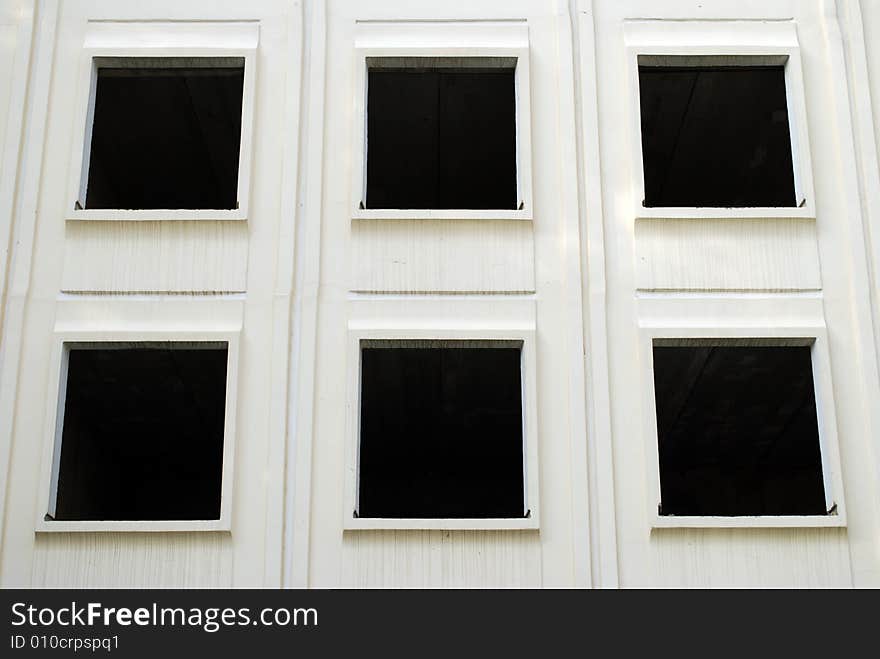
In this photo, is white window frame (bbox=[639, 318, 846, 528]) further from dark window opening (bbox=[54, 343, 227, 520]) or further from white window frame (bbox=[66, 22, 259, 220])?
dark window opening (bbox=[54, 343, 227, 520])

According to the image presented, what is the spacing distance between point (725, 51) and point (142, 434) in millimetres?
10969

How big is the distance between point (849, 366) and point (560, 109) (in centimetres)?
446

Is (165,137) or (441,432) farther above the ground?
(165,137)

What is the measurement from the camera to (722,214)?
1688cm

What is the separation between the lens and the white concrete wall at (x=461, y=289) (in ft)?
50.5

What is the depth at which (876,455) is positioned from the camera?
15.7 metres

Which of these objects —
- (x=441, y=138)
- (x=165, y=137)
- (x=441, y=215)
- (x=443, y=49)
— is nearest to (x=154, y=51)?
(x=443, y=49)

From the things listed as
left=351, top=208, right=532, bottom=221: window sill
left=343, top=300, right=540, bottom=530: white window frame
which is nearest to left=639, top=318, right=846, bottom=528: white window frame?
left=343, top=300, right=540, bottom=530: white window frame

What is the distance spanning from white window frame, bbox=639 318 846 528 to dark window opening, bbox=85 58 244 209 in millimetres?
6128

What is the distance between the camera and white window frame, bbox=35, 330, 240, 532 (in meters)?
15.4
